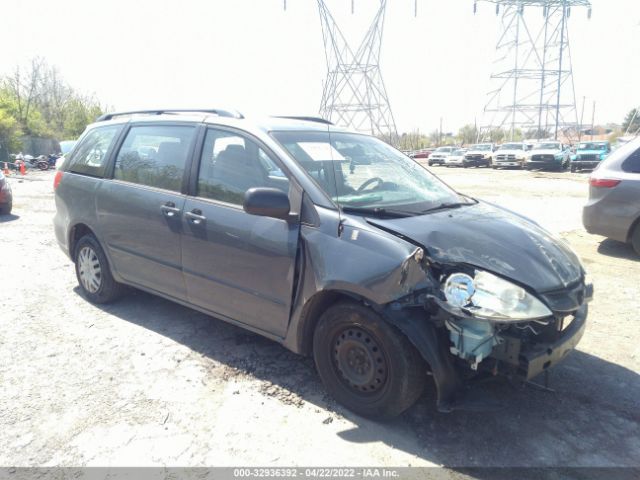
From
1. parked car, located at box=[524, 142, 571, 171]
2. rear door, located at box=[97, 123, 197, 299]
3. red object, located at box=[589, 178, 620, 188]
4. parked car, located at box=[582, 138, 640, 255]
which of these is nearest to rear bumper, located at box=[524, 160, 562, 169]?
parked car, located at box=[524, 142, 571, 171]

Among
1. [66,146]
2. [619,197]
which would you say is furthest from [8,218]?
[619,197]

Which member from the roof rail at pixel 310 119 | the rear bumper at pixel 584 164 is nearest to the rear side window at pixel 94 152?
the roof rail at pixel 310 119

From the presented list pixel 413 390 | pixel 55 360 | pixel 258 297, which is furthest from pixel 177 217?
pixel 413 390

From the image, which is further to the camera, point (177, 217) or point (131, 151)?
point (131, 151)

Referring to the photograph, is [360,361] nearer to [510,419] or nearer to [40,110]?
[510,419]

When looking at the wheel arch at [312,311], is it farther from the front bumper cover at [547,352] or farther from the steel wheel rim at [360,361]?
the front bumper cover at [547,352]

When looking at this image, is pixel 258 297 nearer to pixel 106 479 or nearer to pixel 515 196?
pixel 106 479

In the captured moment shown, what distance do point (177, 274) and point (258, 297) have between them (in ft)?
2.96

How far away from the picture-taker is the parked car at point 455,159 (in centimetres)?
3617

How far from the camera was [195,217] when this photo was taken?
3.50 metres

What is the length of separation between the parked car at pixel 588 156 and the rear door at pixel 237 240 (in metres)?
28.2

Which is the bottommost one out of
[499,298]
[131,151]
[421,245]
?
[499,298]

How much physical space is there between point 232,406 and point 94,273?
8.09ft

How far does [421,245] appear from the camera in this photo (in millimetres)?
2645
